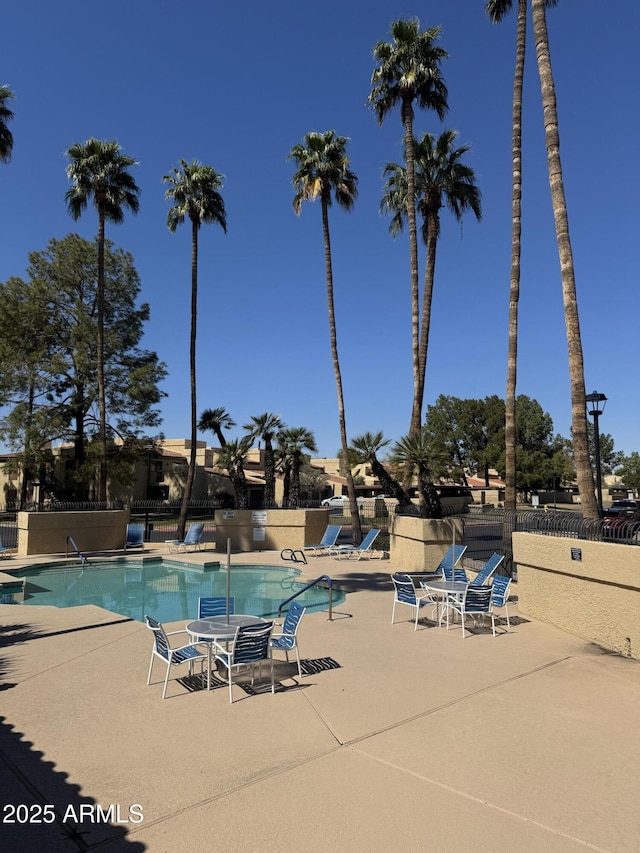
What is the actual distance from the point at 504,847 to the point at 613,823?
0.89 meters

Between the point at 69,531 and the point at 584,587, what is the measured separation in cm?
1851

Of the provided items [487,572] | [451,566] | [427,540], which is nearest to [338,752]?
[487,572]

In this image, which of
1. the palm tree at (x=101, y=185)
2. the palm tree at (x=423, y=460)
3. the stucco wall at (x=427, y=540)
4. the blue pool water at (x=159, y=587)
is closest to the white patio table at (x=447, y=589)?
the blue pool water at (x=159, y=587)

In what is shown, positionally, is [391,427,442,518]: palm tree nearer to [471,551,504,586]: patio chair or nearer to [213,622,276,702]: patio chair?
[471,551,504,586]: patio chair

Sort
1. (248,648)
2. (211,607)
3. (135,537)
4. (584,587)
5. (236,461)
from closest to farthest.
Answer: (248,648) → (211,607) → (584,587) → (135,537) → (236,461)

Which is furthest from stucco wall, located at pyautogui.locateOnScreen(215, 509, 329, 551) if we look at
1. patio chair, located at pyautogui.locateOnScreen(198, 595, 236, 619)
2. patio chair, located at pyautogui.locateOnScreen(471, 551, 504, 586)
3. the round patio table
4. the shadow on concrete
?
the shadow on concrete

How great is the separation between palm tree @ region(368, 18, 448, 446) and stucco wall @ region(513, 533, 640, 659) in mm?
9689

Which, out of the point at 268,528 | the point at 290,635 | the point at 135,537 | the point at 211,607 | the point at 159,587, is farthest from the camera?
the point at 268,528

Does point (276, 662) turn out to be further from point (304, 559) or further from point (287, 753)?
point (304, 559)

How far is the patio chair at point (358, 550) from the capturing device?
18.7 metres

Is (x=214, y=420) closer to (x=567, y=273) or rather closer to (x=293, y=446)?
(x=293, y=446)

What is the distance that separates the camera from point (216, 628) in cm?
714

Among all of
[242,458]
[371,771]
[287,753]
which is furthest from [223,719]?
[242,458]

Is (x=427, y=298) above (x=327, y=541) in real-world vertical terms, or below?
above
